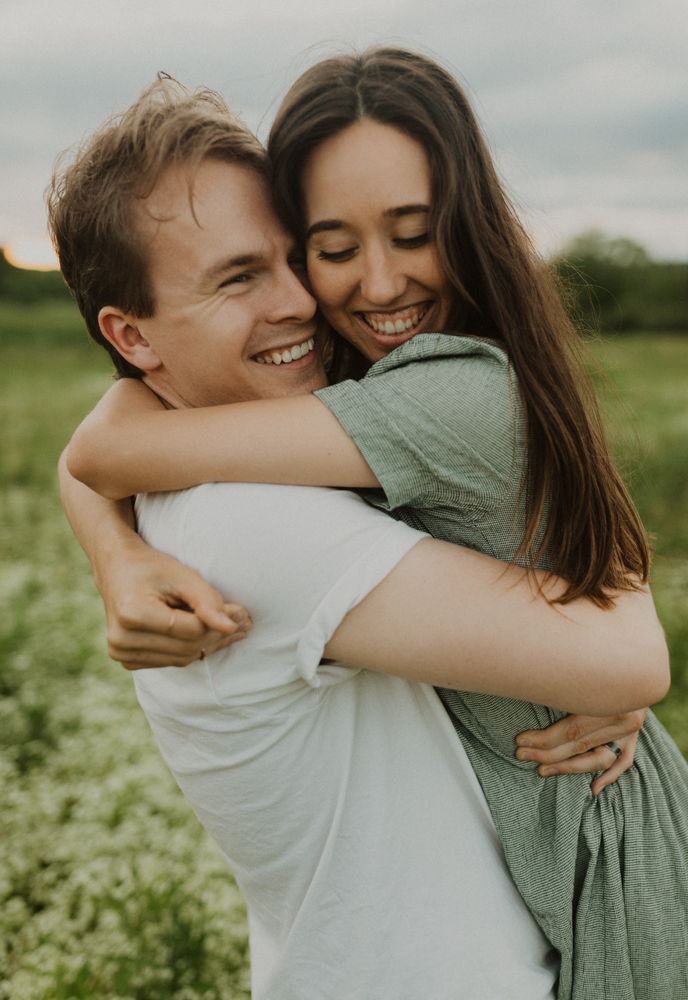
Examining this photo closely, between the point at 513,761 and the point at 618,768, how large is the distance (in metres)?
0.26

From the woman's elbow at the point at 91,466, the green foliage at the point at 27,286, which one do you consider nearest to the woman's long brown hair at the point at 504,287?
the woman's elbow at the point at 91,466

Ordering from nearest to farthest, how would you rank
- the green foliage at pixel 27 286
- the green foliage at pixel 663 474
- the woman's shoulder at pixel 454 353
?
the woman's shoulder at pixel 454 353 → the green foliage at pixel 663 474 → the green foliage at pixel 27 286

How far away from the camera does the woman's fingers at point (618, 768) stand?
5.54 feet

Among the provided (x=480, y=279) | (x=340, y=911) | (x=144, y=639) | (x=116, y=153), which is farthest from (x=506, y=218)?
(x=340, y=911)

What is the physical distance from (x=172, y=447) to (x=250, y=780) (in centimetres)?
68

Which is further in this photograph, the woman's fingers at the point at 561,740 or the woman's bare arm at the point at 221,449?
the woman's fingers at the point at 561,740

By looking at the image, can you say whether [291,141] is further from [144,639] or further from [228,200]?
[144,639]

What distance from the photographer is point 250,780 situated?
1539mm

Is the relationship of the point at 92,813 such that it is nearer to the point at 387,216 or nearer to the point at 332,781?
the point at 332,781

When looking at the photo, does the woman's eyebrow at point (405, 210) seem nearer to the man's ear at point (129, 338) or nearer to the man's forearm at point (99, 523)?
the man's ear at point (129, 338)

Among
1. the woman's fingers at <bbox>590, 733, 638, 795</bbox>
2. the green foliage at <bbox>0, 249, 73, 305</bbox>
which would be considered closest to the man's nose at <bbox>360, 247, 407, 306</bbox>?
the woman's fingers at <bbox>590, 733, 638, 795</bbox>

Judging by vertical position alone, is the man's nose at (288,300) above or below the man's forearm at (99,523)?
above

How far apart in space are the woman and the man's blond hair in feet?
0.61

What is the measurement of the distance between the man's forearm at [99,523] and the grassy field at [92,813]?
1220 millimetres
